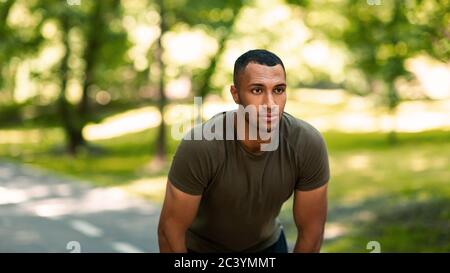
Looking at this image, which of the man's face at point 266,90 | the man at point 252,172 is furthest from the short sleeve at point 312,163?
the man's face at point 266,90

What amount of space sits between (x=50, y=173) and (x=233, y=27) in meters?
6.70

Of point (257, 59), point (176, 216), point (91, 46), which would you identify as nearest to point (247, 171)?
point (176, 216)

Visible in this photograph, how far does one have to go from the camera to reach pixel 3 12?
23.3m

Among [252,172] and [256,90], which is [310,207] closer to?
[252,172]

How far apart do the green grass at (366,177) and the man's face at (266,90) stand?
702 cm

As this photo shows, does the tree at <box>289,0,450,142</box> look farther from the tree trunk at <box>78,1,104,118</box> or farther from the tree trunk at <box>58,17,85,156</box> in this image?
the tree trunk at <box>58,17,85,156</box>

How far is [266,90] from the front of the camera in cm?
275

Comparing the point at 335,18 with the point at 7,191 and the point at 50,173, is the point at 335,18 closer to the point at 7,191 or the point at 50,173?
the point at 50,173

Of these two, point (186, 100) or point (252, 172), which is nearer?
point (252, 172)

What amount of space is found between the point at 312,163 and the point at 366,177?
1594 cm

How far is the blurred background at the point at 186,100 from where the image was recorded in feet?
35.7

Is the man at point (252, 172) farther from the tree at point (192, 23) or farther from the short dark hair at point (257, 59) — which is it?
the tree at point (192, 23)
